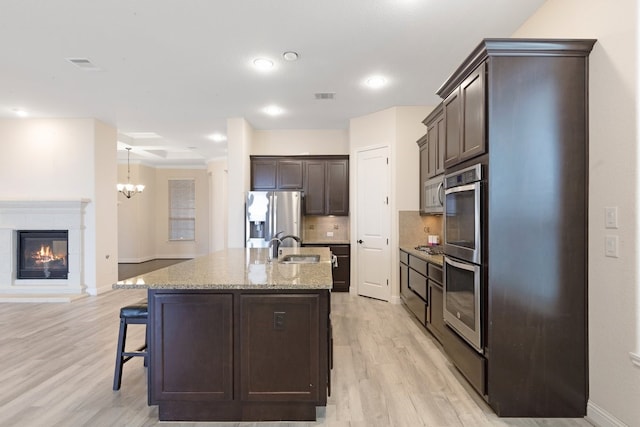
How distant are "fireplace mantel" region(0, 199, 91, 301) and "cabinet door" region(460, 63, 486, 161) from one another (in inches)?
217

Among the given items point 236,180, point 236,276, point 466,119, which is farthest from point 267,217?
point 466,119

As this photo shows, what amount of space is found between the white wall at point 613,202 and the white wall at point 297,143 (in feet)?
14.2

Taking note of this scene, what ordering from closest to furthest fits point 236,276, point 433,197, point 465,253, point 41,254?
1. point 236,276
2. point 465,253
3. point 433,197
4. point 41,254

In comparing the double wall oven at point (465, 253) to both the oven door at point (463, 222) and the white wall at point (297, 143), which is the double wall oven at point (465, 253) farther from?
the white wall at point (297, 143)

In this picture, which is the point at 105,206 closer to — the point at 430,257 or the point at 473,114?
the point at 430,257

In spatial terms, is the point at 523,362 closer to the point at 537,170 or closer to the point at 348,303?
the point at 537,170

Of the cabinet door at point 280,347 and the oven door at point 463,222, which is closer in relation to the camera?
the cabinet door at point 280,347

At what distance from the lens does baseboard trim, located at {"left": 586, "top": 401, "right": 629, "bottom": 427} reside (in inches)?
75.7

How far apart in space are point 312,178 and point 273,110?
1.36 meters

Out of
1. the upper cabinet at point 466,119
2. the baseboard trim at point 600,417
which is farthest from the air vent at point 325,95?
the baseboard trim at point 600,417

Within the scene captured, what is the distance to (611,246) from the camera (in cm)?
194

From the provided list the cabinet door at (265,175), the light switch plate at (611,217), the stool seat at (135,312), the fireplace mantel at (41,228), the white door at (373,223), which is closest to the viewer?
the light switch plate at (611,217)

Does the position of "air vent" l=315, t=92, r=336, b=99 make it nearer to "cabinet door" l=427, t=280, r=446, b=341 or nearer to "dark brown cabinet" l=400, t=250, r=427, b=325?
"dark brown cabinet" l=400, t=250, r=427, b=325

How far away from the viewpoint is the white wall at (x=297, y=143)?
249 inches
